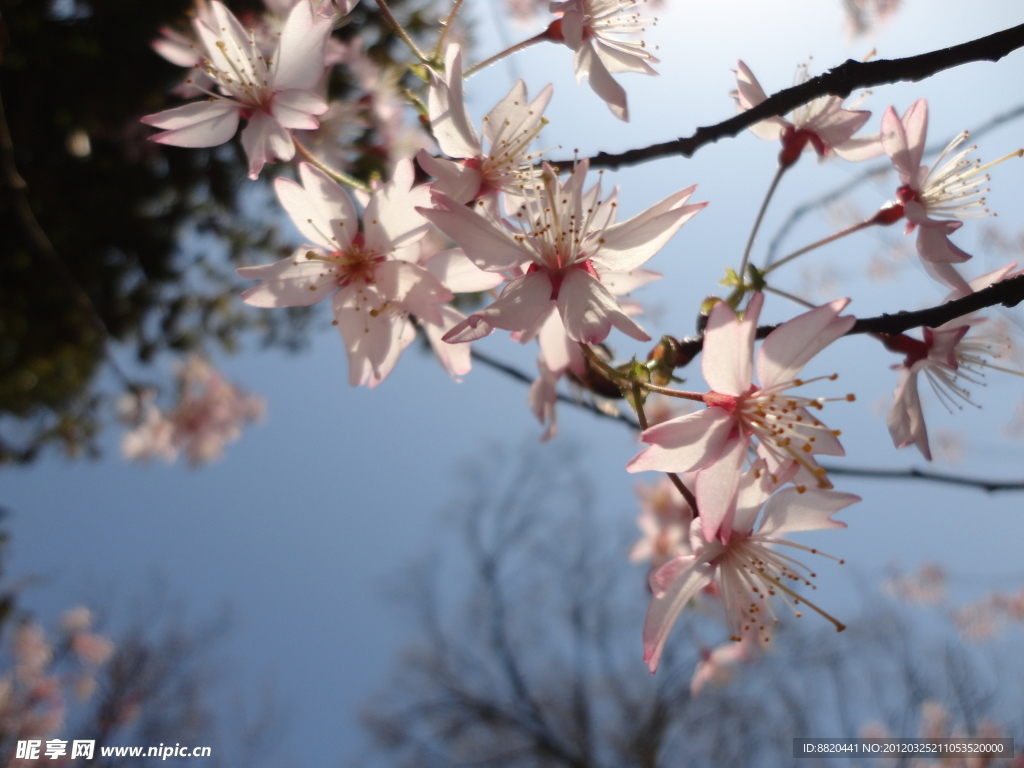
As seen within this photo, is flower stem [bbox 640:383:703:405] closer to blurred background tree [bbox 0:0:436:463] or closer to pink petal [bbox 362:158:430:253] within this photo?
pink petal [bbox 362:158:430:253]

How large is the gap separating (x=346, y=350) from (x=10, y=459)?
11.1ft

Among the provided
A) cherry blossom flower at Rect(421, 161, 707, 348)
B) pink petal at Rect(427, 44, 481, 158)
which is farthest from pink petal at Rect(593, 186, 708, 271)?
pink petal at Rect(427, 44, 481, 158)

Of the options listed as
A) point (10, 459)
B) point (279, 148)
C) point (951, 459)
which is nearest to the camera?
point (279, 148)

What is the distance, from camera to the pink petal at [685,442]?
1.92 ft

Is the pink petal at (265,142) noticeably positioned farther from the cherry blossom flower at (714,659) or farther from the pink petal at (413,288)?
A: the cherry blossom flower at (714,659)

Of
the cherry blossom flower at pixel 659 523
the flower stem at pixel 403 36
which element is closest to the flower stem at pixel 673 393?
the flower stem at pixel 403 36

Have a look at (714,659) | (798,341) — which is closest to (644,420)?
(798,341)

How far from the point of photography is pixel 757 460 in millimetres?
640

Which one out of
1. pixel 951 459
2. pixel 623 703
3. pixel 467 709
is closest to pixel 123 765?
pixel 467 709

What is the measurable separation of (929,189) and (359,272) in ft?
2.68

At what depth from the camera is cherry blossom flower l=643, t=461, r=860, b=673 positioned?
67 centimetres

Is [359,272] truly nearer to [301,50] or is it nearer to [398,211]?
[398,211]

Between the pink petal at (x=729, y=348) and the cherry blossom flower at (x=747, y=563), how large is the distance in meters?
0.09

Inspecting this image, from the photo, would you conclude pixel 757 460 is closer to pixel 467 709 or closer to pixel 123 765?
pixel 123 765
